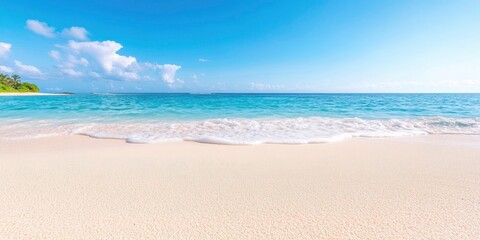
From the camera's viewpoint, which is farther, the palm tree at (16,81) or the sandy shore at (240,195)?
the palm tree at (16,81)

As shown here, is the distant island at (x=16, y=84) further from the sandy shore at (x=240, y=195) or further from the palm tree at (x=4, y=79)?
the sandy shore at (x=240, y=195)

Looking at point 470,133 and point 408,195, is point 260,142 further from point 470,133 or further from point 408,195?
point 470,133

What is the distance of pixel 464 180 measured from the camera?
263 cm

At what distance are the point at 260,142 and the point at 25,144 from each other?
5920 millimetres

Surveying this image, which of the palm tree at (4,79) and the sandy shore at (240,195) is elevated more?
the palm tree at (4,79)

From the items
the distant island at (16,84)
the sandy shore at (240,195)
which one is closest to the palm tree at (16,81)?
the distant island at (16,84)

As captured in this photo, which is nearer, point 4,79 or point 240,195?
point 240,195

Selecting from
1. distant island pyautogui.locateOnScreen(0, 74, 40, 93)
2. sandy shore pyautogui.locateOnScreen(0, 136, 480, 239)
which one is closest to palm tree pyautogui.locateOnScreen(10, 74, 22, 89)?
distant island pyautogui.locateOnScreen(0, 74, 40, 93)

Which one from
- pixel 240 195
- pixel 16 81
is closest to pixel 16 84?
pixel 16 81

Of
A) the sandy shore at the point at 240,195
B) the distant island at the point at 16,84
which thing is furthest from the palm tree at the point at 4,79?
the sandy shore at the point at 240,195

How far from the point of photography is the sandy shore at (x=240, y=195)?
66.4 inches

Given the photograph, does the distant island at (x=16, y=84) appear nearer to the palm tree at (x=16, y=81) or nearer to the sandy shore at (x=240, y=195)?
the palm tree at (x=16, y=81)

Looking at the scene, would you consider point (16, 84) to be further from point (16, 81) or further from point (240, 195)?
point (240, 195)

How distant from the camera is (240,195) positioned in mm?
2248
